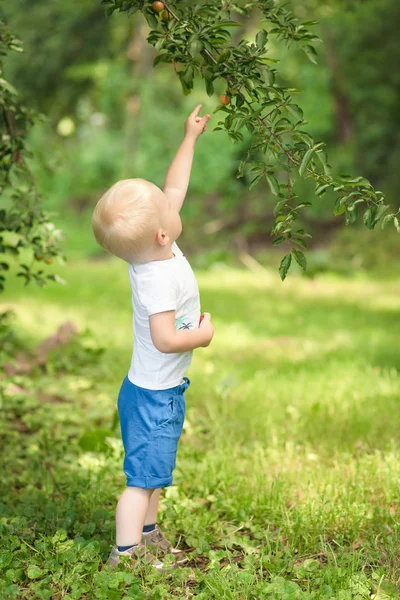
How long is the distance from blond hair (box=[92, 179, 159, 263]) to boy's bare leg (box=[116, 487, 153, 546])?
0.91 meters

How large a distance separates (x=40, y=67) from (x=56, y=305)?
21.1 feet

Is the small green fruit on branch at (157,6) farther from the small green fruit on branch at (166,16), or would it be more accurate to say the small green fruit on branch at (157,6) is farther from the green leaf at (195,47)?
the green leaf at (195,47)

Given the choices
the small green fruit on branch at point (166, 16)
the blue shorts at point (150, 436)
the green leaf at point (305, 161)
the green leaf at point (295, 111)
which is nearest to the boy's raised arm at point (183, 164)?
the small green fruit on branch at point (166, 16)

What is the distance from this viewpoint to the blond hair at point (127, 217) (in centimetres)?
257

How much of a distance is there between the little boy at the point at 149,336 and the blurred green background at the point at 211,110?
8.23 meters

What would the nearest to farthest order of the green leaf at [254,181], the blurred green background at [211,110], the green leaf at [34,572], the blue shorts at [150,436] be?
1. the green leaf at [254,181]
2. the green leaf at [34,572]
3. the blue shorts at [150,436]
4. the blurred green background at [211,110]

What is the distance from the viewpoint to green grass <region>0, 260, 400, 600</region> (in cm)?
268

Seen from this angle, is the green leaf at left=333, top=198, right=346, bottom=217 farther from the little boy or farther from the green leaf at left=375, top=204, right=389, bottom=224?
the little boy

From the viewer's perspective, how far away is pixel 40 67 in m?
12.9

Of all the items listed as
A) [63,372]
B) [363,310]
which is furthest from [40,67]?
[63,372]

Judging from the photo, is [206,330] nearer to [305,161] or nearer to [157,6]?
[305,161]

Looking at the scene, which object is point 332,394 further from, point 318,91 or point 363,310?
point 318,91

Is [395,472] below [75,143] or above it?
above

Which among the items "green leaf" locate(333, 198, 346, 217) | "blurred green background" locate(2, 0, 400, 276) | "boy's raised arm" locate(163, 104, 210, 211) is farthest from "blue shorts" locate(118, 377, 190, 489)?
"blurred green background" locate(2, 0, 400, 276)
